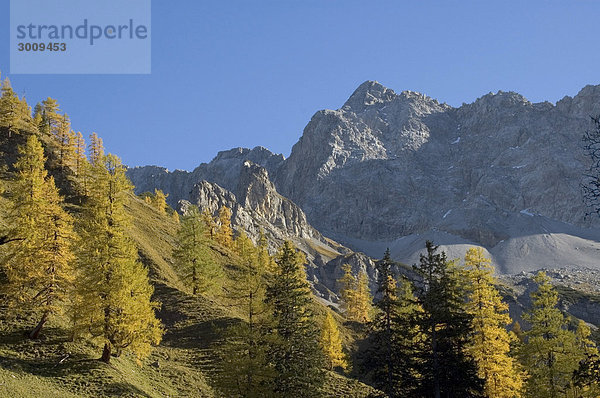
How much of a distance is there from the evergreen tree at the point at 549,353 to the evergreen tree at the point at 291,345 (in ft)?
53.2

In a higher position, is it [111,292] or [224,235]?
[224,235]

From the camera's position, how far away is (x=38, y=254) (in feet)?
101

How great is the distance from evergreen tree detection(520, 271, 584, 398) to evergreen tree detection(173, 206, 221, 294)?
37.7m

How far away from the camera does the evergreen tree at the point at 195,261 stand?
190 ft

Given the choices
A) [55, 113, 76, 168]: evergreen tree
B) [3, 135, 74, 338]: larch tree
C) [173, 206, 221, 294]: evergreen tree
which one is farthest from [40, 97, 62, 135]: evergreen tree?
[3, 135, 74, 338]: larch tree

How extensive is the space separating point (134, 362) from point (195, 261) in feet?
77.4

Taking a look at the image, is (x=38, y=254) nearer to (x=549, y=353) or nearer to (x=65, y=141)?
(x=549, y=353)

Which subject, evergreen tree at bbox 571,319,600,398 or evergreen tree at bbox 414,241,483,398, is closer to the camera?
evergreen tree at bbox 571,319,600,398

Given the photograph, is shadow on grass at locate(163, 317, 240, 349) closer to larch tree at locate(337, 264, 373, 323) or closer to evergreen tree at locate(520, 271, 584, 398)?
evergreen tree at locate(520, 271, 584, 398)

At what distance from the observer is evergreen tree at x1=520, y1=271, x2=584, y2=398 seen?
32938 millimetres

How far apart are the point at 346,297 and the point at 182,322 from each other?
44159mm

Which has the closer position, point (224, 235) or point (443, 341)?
point (443, 341)

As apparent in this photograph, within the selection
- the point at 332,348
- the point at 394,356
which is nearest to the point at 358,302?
the point at 332,348

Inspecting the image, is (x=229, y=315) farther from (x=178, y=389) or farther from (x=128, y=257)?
(x=128, y=257)
